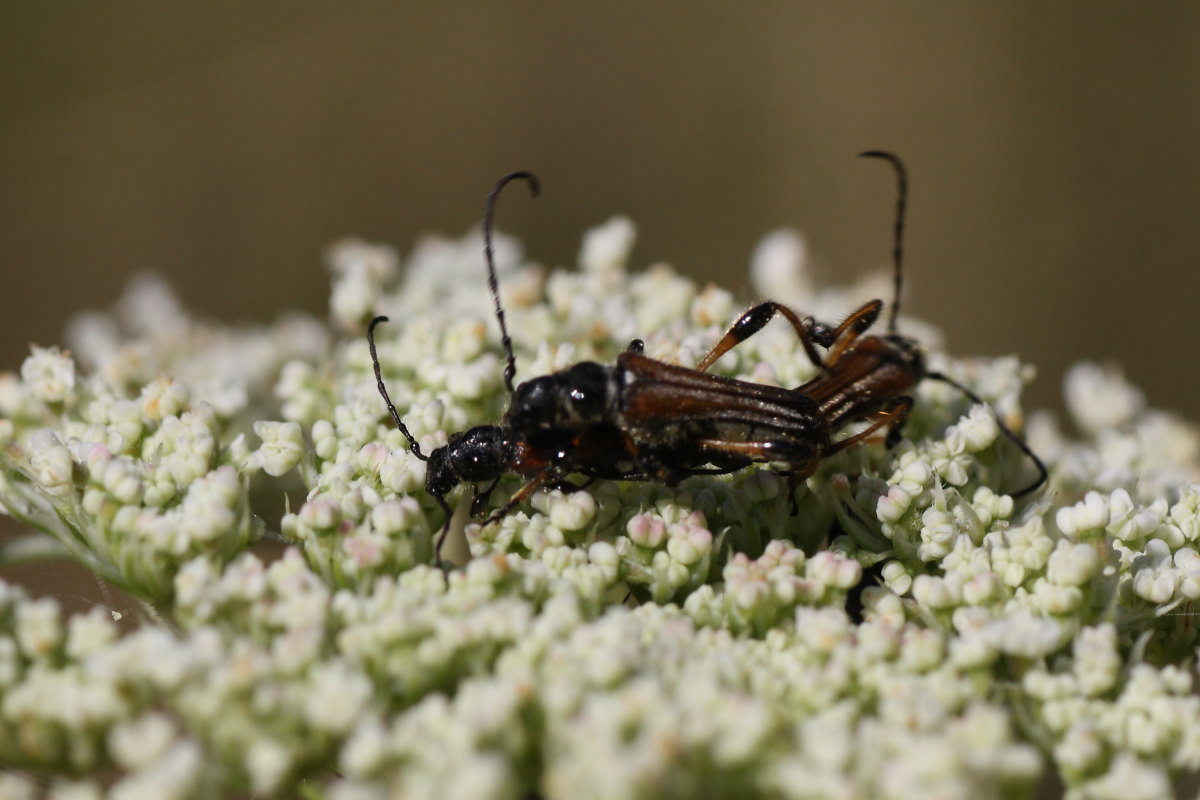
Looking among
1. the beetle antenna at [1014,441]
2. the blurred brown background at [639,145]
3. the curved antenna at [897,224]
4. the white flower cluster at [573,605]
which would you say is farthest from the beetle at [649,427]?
the blurred brown background at [639,145]

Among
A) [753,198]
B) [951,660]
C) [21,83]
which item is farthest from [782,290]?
[21,83]

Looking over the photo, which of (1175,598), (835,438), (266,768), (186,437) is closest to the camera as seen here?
(266,768)

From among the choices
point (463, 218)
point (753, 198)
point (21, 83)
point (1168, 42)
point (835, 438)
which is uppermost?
point (21, 83)

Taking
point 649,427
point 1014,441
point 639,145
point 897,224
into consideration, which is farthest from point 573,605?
point 639,145

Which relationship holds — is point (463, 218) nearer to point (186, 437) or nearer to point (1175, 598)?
point (186, 437)

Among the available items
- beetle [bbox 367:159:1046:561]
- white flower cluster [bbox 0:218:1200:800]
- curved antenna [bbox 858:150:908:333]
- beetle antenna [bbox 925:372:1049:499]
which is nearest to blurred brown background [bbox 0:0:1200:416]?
white flower cluster [bbox 0:218:1200:800]

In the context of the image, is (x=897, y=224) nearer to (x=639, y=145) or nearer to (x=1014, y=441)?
(x=1014, y=441)

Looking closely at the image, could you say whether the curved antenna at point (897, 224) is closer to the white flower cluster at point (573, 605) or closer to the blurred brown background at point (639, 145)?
the white flower cluster at point (573, 605)
